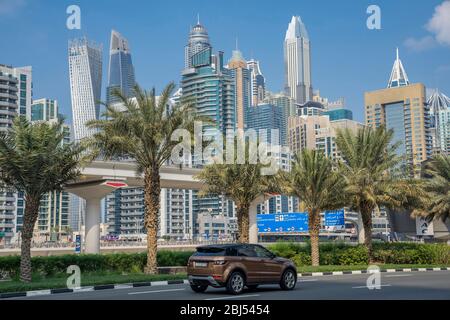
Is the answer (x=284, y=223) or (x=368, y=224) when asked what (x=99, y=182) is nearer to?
(x=368, y=224)

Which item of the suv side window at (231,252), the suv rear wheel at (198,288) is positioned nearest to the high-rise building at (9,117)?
the suv rear wheel at (198,288)

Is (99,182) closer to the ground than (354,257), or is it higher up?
higher up

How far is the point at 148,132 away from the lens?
2730 centimetres

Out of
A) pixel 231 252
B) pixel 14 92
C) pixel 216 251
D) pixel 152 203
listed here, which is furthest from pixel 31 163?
pixel 14 92

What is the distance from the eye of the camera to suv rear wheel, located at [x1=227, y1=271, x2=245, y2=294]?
669 inches

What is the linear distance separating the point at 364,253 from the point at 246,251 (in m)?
19.6

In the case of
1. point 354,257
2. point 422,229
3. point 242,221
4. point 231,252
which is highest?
point 242,221

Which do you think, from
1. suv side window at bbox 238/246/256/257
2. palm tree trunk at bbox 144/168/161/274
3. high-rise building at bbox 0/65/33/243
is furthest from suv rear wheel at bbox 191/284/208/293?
high-rise building at bbox 0/65/33/243

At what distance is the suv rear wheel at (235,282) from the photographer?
17000mm

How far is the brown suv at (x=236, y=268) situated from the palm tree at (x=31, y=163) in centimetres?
984

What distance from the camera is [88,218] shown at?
159 feet
